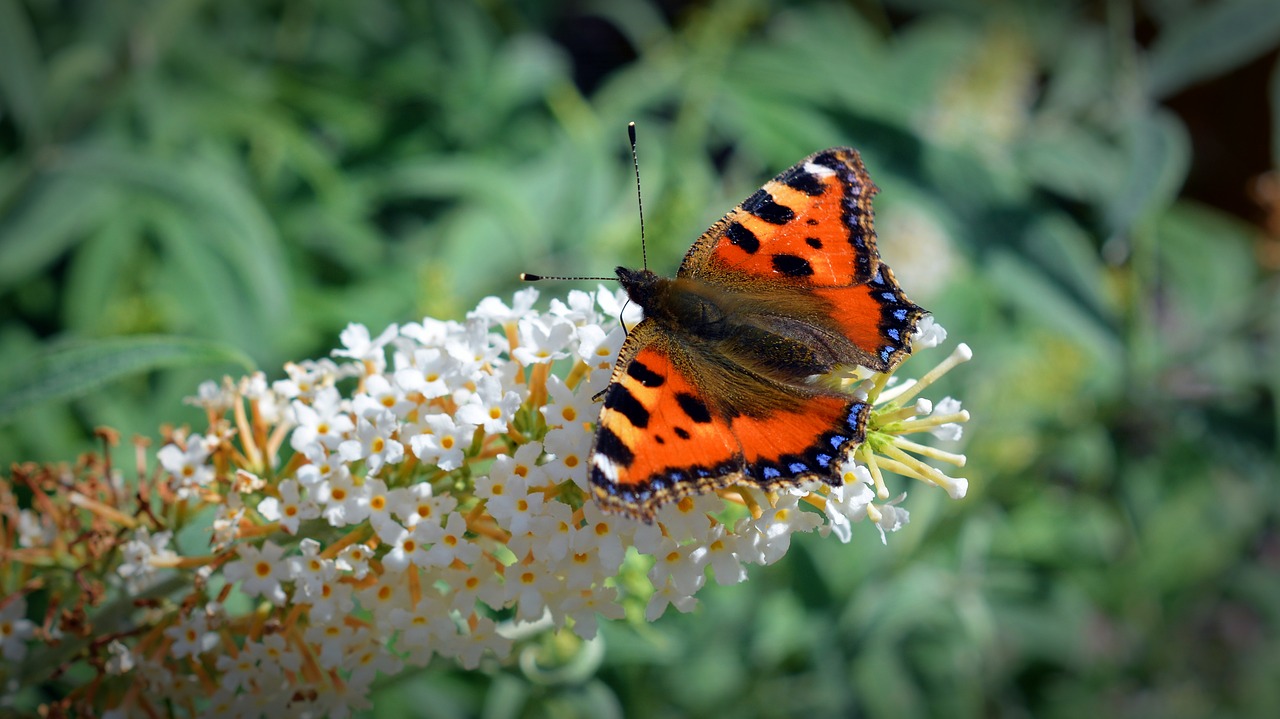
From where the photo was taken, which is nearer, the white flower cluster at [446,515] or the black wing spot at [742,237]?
the white flower cluster at [446,515]

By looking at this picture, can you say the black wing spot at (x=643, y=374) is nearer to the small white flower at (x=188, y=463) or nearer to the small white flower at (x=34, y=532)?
the small white flower at (x=188, y=463)

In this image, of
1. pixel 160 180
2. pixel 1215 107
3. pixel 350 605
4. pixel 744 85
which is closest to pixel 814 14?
pixel 744 85

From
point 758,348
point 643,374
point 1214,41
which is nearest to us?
point 643,374

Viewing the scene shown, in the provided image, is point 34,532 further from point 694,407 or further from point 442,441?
point 694,407

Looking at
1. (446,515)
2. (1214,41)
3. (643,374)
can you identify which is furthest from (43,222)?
(1214,41)

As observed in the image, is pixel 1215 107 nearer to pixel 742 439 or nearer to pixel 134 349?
pixel 742 439

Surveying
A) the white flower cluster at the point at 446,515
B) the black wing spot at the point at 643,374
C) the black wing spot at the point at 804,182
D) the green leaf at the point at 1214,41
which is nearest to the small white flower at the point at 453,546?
the white flower cluster at the point at 446,515

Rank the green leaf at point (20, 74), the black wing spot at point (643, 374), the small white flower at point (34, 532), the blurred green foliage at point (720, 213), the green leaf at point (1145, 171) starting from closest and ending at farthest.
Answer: the black wing spot at point (643, 374)
the small white flower at point (34, 532)
the green leaf at point (1145, 171)
the green leaf at point (20, 74)
the blurred green foliage at point (720, 213)

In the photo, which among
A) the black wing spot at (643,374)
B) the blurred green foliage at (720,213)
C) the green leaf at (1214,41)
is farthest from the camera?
the green leaf at (1214,41)

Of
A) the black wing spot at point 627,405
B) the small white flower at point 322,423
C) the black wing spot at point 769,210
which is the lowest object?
the small white flower at point 322,423
